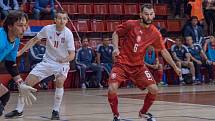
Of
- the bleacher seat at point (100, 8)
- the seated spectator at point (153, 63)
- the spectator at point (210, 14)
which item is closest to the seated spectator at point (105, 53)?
the seated spectator at point (153, 63)

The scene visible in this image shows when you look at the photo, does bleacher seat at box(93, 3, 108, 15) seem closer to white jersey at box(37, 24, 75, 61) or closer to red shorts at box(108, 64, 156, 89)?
white jersey at box(37, 24, 75, 61)

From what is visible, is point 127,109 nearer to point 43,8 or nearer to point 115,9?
point 43,8

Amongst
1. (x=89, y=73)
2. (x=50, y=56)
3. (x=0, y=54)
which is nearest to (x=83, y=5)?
(x=89, y=73)

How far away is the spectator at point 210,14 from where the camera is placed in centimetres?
2450

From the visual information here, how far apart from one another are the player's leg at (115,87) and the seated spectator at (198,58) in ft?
41.3

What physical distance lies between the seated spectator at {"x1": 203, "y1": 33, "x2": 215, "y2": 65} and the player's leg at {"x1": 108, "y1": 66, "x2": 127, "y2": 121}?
44.6 ft

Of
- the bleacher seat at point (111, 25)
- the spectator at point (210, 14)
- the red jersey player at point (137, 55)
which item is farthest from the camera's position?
the spectator at point (210, 14)

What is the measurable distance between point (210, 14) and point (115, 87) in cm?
1648

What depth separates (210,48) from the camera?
22.6 meters

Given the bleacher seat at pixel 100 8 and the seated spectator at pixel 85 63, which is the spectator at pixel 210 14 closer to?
the bleacher seat at pixel 100 8

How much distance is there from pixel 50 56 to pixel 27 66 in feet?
30.2

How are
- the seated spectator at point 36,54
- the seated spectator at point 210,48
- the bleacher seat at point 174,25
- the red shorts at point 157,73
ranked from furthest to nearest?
1. the bleacher seat at point 174,25
2. the seated spectator at point 210,48
3. the red shorts at point 157,73
4. the seated spectator at point 36,54

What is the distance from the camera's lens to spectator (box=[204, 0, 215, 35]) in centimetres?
2450

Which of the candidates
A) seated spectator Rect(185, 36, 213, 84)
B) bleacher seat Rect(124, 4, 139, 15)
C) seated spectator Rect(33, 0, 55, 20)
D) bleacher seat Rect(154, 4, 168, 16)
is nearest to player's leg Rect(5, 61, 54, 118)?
seated spectator Rect(33, 0, 55, 20)
